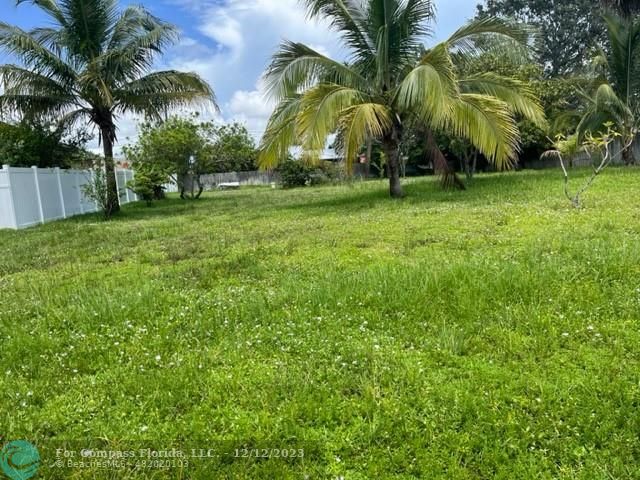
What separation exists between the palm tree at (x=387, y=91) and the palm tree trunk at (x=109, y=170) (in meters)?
5.04

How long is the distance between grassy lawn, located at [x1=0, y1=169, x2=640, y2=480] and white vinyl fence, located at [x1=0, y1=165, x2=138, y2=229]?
19.9 ft

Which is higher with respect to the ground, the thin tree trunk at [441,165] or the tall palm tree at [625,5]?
the tall palm tree at [625,5]

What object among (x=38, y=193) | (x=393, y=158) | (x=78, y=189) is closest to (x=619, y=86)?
(x=393, y=158)

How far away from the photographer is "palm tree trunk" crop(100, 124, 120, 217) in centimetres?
1253

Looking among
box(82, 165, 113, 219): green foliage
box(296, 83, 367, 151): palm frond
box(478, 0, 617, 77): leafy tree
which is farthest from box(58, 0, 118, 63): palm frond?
box(478, 0, 617, 77): leafy tree

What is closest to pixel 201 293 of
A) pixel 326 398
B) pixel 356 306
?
pixel 356 306

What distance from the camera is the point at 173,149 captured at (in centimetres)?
1734

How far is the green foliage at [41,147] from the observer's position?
12469 millimetres

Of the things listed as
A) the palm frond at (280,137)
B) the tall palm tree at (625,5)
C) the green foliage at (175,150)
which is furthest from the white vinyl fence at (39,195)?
the tall palm tree at (625,5)

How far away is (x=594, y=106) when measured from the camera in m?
15.2

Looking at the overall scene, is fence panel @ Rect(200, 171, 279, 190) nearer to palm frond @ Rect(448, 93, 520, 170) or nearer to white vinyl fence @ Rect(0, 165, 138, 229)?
white vinyl fence @ Rect(0, 165, 138, 229)

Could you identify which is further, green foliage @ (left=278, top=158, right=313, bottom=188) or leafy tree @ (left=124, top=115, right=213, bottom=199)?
green foliage @ (left=278, top=158, right=313, bottom=188)

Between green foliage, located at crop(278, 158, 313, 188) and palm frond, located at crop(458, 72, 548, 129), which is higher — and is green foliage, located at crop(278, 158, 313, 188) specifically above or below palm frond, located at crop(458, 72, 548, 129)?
below

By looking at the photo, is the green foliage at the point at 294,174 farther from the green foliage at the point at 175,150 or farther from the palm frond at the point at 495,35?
the palm frond at the point at 495,35
